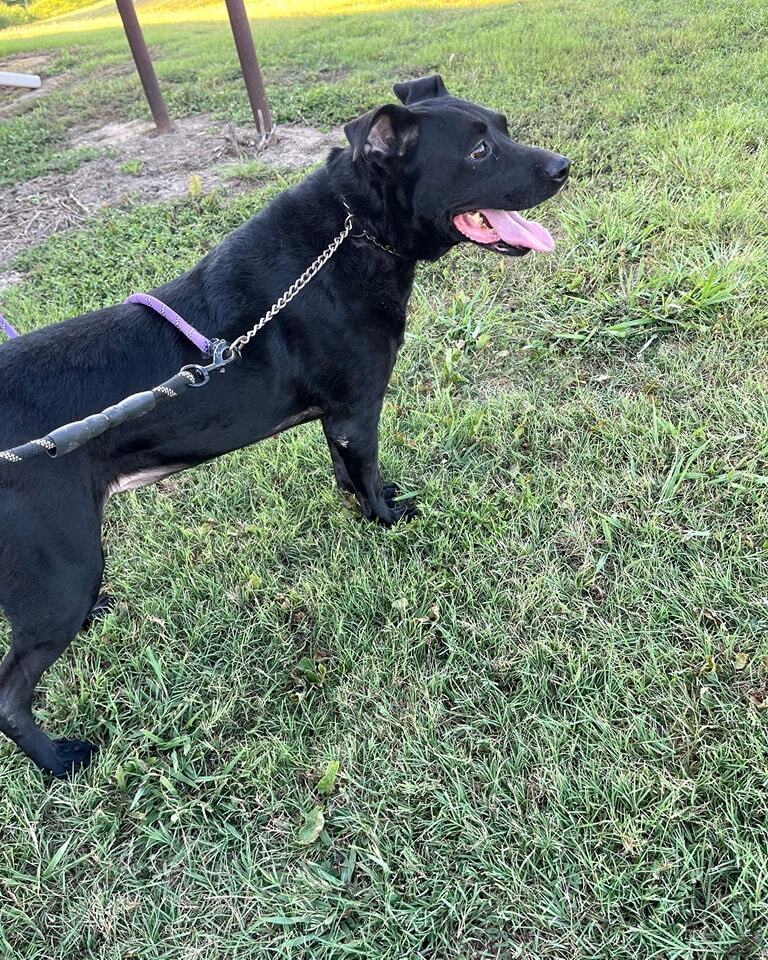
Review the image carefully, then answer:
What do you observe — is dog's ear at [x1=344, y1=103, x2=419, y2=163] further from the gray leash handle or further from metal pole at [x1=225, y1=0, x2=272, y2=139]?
metal pole at [x1=225, y1=0, x2=272, y2=139]

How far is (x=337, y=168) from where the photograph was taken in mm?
2270

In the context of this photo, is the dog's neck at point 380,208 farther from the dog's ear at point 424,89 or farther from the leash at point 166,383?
the dog's ear at point 424,89

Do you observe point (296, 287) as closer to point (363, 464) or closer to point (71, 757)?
point (363, 464)

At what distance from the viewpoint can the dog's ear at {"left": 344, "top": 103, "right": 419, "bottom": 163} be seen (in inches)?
81.1

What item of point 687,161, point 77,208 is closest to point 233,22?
point 77,208

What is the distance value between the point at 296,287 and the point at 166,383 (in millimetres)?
568

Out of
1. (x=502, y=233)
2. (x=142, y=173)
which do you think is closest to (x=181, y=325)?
(x=502, y=233)

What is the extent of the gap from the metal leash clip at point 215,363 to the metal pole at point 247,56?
502 cm

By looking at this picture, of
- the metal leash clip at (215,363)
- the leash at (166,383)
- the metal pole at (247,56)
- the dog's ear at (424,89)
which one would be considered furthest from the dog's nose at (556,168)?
the metal pole at (247,56)

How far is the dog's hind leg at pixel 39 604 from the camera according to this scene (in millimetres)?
1748

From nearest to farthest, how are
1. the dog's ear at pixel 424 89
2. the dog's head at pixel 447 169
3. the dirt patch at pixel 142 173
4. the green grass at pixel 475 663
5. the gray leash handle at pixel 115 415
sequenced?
the gray leash handle at pixel 115 415 < the green grass at pixel 475 663 < the dog's head at pixel 447 169 < the dog's ear at pixel 424 89 < the dirt patch at pixel 142 173

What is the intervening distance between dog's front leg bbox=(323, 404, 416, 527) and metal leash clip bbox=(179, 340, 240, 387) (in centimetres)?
52

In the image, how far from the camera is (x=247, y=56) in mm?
5836

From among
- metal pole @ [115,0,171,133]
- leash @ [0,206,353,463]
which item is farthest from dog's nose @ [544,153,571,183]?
metal pole @ [115,0,171,133]
